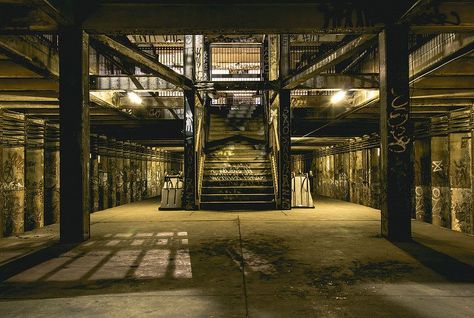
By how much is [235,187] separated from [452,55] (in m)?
7.34

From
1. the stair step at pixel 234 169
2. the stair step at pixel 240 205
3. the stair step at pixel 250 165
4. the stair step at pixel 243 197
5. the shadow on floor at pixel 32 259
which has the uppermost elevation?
the stair step at pixel 250 165

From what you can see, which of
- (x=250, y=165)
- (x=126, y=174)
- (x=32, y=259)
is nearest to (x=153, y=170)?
(x=126, y=174)

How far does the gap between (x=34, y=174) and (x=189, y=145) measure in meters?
4.70

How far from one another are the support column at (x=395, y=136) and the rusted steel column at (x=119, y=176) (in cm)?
1232

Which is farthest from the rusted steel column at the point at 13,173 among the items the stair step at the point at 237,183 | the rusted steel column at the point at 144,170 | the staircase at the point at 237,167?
the rusted steel column at the point at 144,170

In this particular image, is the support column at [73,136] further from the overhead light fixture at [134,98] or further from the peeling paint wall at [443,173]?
the peeling paint wall at [443,173]

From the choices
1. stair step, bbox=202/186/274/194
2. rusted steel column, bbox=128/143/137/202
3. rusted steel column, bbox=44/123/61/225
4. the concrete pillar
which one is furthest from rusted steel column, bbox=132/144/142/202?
the concrete pillar

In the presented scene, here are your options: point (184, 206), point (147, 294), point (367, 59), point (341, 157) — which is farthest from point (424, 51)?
point (341, 157)

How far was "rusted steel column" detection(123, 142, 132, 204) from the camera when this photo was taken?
16.8 m

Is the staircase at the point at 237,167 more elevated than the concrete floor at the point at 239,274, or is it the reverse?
the staircase at the point at 237,167

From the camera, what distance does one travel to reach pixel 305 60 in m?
18.9

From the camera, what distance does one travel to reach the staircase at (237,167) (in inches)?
464

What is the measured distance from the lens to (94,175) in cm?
1380

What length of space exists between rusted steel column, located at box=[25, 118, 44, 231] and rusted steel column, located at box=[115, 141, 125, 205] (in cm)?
506
